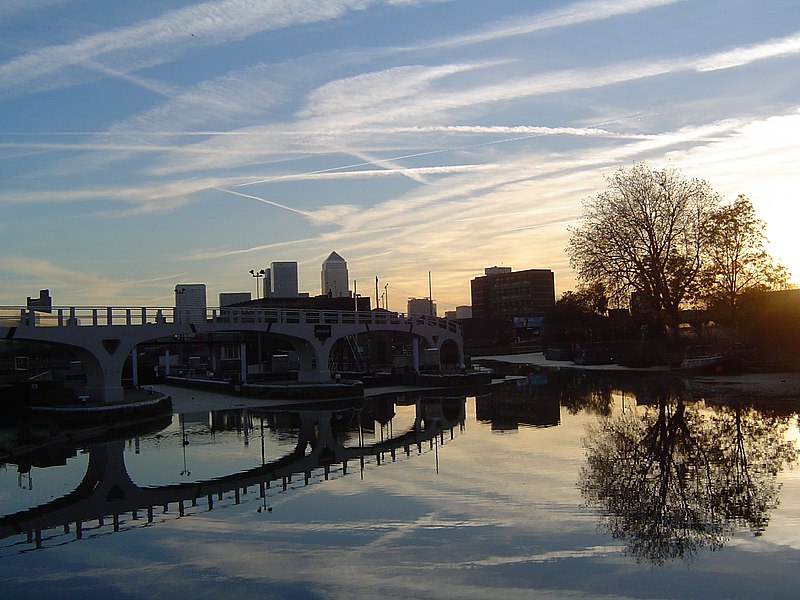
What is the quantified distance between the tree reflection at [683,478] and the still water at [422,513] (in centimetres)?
7

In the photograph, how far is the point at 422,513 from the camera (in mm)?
15203

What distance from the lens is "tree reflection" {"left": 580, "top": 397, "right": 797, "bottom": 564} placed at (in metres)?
13.0

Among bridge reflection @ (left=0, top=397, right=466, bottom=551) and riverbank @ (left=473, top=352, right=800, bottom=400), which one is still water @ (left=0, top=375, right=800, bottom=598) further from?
riverbank @ (left=473, top=352, right=800, bottom=400)

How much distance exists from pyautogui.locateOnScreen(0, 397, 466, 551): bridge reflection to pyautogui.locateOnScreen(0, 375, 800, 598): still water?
0.09 metres

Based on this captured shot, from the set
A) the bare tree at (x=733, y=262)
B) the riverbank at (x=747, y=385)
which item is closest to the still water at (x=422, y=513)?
the riverbank at (x=747, y=385)

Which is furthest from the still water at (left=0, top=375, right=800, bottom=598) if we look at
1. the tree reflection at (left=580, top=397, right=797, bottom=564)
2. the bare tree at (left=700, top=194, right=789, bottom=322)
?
the bare tree at (left=700, top=194, right=789, bottom=322)

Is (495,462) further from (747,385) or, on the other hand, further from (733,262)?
(733,262)

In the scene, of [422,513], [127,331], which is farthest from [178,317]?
[422,513]

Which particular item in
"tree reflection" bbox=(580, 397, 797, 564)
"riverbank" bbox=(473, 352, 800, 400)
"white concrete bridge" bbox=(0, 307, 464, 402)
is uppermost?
"white concrete bridge" bbox=(0, 307, 464, 402)

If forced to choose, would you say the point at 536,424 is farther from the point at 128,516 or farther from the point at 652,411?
the point at 128,516

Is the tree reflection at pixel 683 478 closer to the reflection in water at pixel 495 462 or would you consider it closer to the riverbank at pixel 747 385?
the reflection in water at pixel 495 462

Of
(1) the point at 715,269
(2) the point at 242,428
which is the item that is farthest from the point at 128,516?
(1) the point at 715,269

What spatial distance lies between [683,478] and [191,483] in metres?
12.2

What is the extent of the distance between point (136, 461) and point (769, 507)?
17903 millimetres
